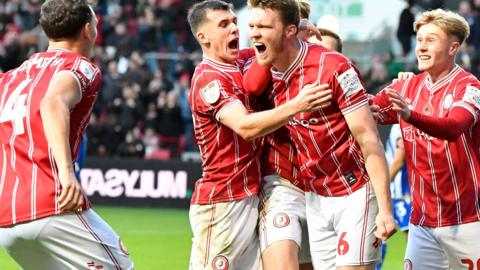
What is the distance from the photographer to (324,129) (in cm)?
702

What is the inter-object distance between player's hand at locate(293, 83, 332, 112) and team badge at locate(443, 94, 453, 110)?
52.4 inches

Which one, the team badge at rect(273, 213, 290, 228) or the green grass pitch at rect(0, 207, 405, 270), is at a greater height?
the team badge at rect(273, 213, 290, 228)

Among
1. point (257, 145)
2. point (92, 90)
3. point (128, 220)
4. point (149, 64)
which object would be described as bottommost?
point (128, 220)

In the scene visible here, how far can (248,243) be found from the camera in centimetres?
735

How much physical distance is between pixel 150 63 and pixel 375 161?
16846 mm

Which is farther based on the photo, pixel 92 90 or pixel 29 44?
pixel 29 44

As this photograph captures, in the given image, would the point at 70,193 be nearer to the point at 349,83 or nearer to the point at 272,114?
the point at 272,114

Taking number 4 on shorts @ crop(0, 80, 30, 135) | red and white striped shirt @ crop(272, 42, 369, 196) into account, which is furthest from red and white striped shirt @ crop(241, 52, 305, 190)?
number 4 on shorts @ crop(0, 80, 30, 135)

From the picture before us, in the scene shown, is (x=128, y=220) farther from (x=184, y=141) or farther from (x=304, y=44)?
(x=304, y=44)

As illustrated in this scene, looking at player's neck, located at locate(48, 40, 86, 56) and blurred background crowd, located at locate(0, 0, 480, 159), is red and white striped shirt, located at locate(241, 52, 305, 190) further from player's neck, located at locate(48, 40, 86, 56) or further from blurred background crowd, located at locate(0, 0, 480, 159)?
blurred background crowd, located at locate(0, 0, 480, 159)

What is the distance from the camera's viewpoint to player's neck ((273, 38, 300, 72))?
706 cm

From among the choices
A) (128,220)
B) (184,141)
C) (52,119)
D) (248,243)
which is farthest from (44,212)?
(184,141)

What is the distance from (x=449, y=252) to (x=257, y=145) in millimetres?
1563

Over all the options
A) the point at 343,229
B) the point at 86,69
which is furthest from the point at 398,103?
the point at 86,69
